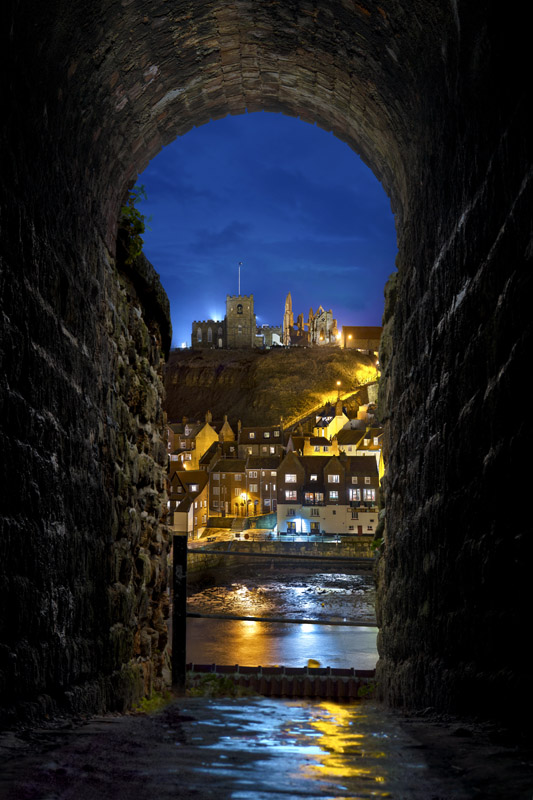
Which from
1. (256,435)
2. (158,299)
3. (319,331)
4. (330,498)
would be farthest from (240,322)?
(158,299)

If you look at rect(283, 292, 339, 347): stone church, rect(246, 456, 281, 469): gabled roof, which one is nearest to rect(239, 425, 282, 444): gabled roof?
rect(246, 456, 281, 469): gabled roof

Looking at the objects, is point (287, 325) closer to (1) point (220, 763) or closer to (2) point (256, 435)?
(2) point (256, 435)

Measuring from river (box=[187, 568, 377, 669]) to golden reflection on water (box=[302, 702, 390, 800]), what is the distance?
917 cm

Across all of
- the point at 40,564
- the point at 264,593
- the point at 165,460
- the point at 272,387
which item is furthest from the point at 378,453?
the point at 40,564

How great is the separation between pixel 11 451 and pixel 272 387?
105224 millimetres

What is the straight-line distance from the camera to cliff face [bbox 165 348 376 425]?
105000 millimetres

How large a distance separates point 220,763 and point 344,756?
0.65 metres

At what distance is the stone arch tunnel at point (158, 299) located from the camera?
2.95m

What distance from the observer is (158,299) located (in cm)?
709

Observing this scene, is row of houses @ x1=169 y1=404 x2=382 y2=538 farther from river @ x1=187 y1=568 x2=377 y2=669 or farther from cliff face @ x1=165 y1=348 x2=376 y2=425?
cliff face @ x1=165 y1=348 x2=376 y2=425

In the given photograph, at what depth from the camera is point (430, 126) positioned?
14.3 ft

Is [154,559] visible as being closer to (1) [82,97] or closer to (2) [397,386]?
(2) [397,386]

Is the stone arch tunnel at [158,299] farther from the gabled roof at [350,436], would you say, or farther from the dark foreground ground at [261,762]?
the gabled roof at [350,436]

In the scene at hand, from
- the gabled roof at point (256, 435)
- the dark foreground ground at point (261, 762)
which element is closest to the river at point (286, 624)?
the dark foreground ground at point (261, 762)
